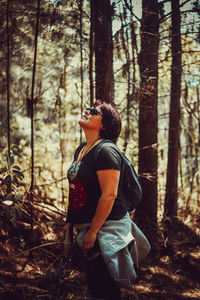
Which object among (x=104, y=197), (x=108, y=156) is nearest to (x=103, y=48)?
(x=108, y=156)

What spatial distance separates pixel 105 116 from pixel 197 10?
2.40m

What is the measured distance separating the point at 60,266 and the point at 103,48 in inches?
106

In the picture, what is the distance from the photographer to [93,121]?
219cm

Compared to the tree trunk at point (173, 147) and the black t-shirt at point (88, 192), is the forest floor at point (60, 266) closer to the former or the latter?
the tree trunk at point (173, 147)

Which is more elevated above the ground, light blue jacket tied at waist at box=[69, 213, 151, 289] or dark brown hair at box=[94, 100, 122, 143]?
dark brown hair at box=[94, 100, 122, 143]

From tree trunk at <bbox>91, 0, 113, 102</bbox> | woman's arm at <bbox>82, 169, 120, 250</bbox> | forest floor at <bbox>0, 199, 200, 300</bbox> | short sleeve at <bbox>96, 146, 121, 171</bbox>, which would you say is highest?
tree trunk at <bbox>91, 0, 113, 102</bbox>

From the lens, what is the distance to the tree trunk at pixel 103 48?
3512 mm

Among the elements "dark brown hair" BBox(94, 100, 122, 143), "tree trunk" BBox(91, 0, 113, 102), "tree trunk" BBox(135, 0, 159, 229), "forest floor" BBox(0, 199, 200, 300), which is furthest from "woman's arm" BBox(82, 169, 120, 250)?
"tree trunk" BBox(135, 0, 159, 229)

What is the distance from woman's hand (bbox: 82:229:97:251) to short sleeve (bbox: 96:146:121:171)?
43cm

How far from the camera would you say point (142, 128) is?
4145mm

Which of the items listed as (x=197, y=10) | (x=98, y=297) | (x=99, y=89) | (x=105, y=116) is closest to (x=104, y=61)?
(x=99, y=89)

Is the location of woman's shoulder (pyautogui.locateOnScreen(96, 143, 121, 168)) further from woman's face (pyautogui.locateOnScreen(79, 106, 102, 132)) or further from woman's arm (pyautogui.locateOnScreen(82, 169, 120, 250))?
woman's face (pyautogui.locateOnScreen(79, 106, 102, 132))

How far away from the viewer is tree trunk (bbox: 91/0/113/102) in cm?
351

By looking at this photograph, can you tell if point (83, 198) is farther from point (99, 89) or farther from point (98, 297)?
point (99, 89)
